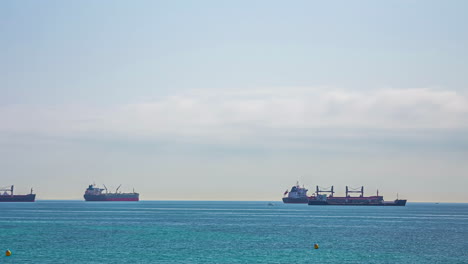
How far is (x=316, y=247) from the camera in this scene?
90.8 m

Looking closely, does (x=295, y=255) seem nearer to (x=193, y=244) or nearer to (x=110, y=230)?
(x=193, y=244)

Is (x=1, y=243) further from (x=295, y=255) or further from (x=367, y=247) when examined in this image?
(x=367, y=247)

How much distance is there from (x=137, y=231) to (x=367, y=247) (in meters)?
50.7

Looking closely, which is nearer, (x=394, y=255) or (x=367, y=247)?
(x=394, y=255)

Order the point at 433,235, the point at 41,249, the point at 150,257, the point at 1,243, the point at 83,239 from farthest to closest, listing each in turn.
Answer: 1. the point at 433,235
2. the point at 83,239
3. the point at 1,243
4. the point at 41,249
5. the point at 150,257

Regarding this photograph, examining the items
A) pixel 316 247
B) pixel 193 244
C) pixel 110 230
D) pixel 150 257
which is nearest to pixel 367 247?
pixel 316 247

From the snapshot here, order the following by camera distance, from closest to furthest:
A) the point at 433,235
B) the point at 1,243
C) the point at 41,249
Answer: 1. the point at 41,249
2. the point at 1,243
3. the point at 433,235

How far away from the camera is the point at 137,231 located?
123562 mm

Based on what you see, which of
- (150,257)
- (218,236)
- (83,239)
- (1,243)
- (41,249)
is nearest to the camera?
(150,257)

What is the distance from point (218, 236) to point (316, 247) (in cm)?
2610

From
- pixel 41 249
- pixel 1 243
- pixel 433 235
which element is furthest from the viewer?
pixel 433 235

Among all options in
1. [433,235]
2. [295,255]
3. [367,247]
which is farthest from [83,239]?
[433,235]

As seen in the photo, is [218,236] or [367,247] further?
[218,236]

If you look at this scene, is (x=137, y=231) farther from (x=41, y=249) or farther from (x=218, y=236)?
(x=41, y=249)
